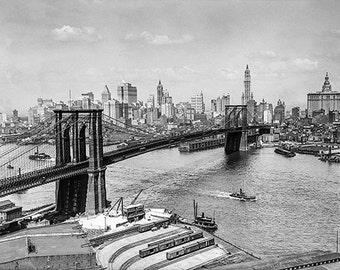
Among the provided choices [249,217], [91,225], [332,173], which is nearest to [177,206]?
[249,217]

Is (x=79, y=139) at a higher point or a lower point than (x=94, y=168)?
higher

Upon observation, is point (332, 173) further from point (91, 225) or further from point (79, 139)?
point (91, 225)

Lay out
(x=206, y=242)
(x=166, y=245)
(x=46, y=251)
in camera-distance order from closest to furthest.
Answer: (x=46, y=251), (x=166, y=245), (x=206, y=242)

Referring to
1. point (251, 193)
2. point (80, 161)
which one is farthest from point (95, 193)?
point (251, 193)

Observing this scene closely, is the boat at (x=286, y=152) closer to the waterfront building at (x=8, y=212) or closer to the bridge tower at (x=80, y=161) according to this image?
the bridge tower at (x=80, y=161)

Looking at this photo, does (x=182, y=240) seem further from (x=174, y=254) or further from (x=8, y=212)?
(x=8, y=212)

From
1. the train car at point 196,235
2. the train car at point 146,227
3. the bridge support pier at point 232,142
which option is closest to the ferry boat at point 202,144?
the bridge support pier at point 232,142
